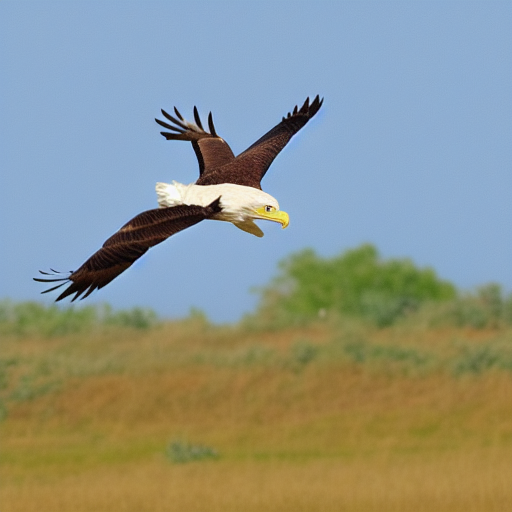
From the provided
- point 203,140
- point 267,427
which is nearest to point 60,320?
point 267,427

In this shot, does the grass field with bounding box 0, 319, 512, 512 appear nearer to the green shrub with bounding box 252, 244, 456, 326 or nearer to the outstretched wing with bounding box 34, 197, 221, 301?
the outstretched wing with bounding box 34, 197, 221, 301

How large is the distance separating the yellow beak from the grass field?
1569cm

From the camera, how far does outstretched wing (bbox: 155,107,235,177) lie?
11.8 metres

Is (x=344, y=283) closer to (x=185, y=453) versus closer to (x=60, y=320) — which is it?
(x=60, y=320)

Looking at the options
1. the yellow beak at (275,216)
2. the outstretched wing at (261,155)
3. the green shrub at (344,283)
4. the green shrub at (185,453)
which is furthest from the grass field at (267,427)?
the green shrub at (344,283)

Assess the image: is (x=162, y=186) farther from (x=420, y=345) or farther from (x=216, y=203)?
(x=420, y=345)

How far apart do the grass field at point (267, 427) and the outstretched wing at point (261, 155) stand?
13.1 m

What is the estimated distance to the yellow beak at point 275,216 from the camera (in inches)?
369

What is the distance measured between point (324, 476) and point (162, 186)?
18580 millimetres

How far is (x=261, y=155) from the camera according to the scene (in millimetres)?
11312

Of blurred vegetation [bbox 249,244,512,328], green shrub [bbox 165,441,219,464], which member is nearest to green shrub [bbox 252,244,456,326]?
blurred vegetation [bbox 249,244,512,328]

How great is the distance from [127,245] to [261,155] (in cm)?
261

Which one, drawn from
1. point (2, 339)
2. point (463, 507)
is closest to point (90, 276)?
point (463, 507)

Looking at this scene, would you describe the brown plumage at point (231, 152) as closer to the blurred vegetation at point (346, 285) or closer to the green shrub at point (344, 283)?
the blurred vegetation at point (346, 285)
